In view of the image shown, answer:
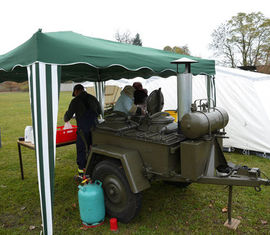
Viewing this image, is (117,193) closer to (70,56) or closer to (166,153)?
(166,153)

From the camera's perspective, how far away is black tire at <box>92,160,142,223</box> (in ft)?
10.4

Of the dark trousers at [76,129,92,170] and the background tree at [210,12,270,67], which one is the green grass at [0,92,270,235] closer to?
the dark trousers at [76,129,92,170]

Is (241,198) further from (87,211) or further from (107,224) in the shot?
(87,211)

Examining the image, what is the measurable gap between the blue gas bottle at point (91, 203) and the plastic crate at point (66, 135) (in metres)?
1.61

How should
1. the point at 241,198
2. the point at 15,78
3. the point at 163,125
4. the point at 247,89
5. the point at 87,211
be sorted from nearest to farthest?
1. the point at 87,211
2. the point at 163,125
3. the point at 241,198
4. the point at 15,78
5. the point at 247,89

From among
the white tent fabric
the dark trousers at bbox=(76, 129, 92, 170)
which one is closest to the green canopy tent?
the dark trousers at bbox=(76, 129, 92, 170)

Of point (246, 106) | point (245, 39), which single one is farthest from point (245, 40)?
point (246, 106)

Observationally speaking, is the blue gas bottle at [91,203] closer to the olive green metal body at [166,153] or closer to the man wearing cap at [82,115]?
the olive green metal body at [166,153]

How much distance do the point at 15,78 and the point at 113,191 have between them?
12.7 ft

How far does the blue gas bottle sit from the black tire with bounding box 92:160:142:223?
14cm

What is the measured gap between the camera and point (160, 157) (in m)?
3.06

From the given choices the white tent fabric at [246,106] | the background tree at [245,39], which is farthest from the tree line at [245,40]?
the white tent fabric at [246,106]

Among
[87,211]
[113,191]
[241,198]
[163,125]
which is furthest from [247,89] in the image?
[87,211]

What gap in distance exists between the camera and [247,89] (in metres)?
6.40
